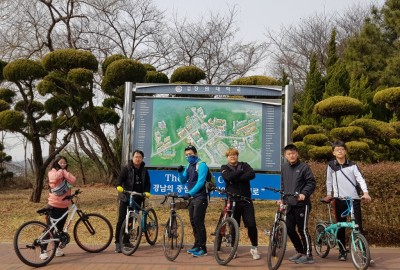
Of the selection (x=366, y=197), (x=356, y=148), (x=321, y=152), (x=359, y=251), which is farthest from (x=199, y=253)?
(x=321, y=152)

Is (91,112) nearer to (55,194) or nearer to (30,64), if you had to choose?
(30,64)

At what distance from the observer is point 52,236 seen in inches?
266

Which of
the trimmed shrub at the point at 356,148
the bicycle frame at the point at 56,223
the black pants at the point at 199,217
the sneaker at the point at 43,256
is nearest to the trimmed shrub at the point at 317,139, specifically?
the trimmed shrub at the point at 356,148

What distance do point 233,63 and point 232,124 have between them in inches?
658

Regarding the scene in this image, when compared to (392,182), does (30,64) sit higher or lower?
higher

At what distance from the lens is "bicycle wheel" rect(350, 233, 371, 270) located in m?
5.91

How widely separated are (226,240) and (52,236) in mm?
2461

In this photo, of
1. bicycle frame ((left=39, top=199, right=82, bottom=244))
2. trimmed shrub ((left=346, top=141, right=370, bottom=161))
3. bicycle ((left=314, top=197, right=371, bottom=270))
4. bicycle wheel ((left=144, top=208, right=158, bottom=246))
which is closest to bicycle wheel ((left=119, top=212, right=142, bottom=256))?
bicycle wheel ((left=144, top=208, right=158, bottom=246))

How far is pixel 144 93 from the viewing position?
986cm

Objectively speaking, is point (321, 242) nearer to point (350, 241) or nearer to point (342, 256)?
point (342, 256)

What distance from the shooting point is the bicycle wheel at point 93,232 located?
7328 mm

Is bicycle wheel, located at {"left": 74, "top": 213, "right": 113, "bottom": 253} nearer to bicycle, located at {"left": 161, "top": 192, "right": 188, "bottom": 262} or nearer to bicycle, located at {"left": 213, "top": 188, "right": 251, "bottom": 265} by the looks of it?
bicycle, located at {"left": 161, "top": 192, "right": 188, "bottom": 262}

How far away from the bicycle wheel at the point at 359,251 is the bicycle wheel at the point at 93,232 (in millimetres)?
3563

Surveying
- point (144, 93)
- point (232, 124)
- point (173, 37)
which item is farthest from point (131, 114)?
point (173, 37)
